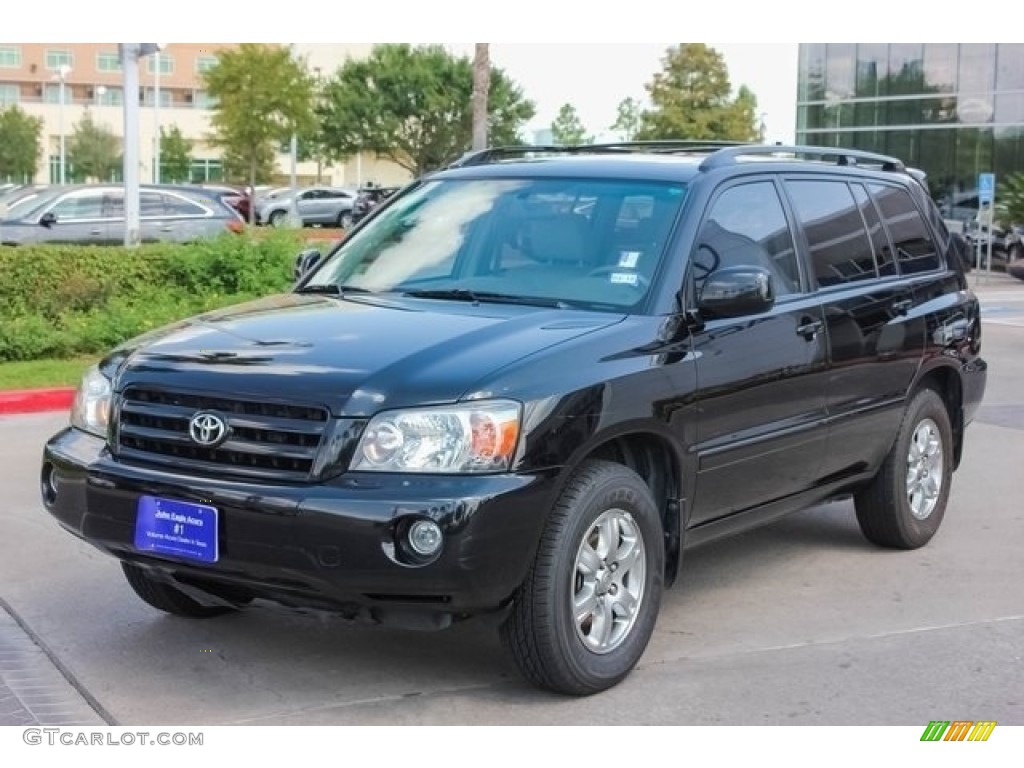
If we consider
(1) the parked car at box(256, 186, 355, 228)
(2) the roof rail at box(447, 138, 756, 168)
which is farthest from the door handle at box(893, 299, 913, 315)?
(1) the parked car at box(256, 186, 355, 228)

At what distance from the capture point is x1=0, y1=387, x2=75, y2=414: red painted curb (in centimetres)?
1084

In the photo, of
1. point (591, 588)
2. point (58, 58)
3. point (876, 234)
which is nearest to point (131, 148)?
point (876, 234)

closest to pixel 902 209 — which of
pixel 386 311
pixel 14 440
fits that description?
pixel 386 311

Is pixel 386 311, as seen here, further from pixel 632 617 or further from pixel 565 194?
pixel 632 617

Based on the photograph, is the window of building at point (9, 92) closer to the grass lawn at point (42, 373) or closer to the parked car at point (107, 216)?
the parked car at point (107, 216)

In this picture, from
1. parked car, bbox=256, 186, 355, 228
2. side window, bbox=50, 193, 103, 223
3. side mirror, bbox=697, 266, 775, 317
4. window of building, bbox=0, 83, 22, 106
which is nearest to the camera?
side mirror, bbox=697, 266, 775, 317

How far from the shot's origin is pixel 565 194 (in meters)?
5.40

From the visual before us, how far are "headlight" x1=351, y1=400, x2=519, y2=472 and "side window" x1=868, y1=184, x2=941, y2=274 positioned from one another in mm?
3203

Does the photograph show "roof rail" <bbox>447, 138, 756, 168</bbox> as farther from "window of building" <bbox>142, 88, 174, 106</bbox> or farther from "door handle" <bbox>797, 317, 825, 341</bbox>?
"window of building" <bbox>142, 88, 174, 106</bbox>

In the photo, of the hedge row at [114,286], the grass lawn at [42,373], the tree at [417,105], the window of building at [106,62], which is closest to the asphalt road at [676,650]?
the grass lawn at [42,373]

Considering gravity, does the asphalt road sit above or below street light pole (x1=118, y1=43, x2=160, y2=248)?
below

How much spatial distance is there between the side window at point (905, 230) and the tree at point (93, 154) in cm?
6911

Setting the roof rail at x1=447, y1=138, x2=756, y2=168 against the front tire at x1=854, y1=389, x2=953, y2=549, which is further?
the front tire at x1=854, y1=389, x2=953, y2=549
